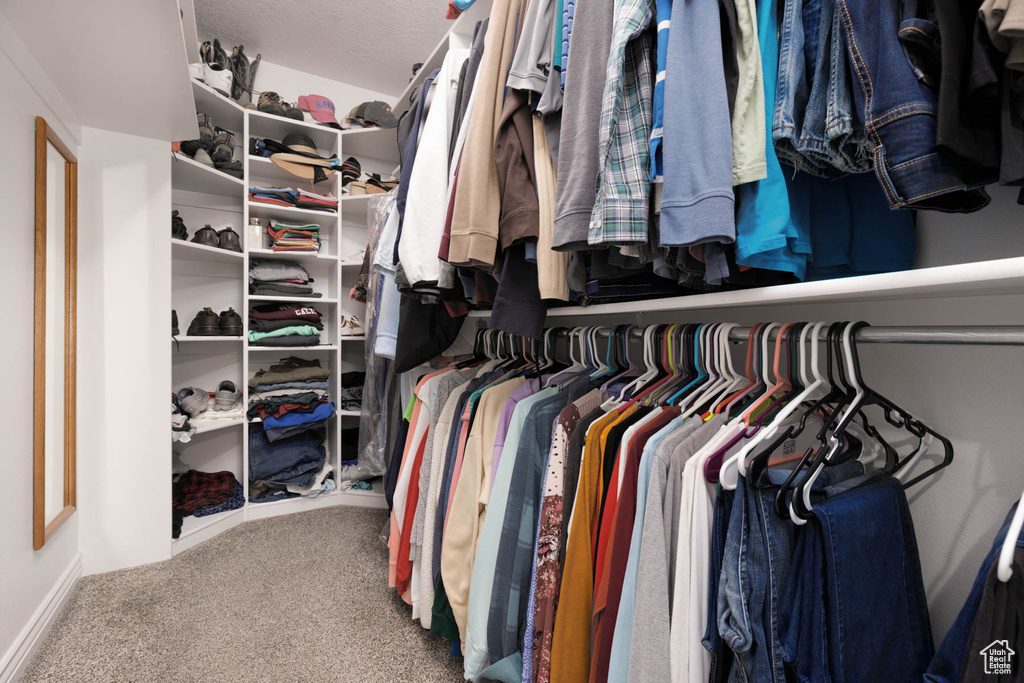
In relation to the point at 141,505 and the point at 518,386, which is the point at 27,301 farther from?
the point at 518,386

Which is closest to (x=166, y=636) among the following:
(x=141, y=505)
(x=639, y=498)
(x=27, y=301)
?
(x=141, y=505)

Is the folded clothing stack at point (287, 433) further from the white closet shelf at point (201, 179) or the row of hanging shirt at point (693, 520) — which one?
the row of hanging shirt at point (693, 520)

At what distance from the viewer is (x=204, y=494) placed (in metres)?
2.36

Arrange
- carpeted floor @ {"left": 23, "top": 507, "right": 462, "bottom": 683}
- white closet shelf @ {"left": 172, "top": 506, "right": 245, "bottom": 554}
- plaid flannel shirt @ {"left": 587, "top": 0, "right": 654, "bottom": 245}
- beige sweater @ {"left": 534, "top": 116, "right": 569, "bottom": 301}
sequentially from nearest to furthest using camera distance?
plaid flannel shirt @ {"left": 587, "top": 0, "right": 654, "bottom": 245}, beige sweater @ {"left": 534, "top": 116, "right": 569, "bottom": 301}, carpeted floor @ {"left": 23, "top": 507, "right": 462, "bottom": 683}, white closet shelf @ {"left": 172, "top": 506, "right": 245, "bottom": 554}

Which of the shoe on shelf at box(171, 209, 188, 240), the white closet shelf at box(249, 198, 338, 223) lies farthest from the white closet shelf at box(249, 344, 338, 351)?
the white closet shelf at box(249, 198, 338, 223)

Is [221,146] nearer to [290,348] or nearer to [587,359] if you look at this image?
[290,348]

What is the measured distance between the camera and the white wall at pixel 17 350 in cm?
130

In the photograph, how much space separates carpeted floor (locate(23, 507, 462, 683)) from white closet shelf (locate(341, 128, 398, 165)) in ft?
7.21

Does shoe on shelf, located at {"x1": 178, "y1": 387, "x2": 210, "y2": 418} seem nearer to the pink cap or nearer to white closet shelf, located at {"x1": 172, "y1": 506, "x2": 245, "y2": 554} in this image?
white closet shelf, located at {"x1": 172, "y1": 506, "x2": 245, "y2": 554}

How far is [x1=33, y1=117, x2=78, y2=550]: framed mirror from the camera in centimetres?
148

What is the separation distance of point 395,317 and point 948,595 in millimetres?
1680

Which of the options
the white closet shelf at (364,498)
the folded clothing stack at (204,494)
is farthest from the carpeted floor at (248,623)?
the white closet shelf at (364,498)

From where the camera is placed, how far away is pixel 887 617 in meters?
0.62

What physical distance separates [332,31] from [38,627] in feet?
8.99
